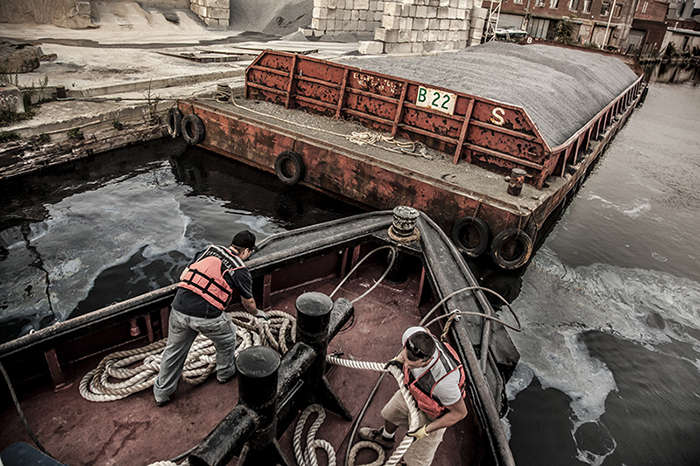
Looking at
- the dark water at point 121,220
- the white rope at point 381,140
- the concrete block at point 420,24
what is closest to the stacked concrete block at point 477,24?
the concrete block at point 420,24

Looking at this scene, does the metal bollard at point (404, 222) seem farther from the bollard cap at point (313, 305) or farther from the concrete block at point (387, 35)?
the concrete block at point (387, 35)

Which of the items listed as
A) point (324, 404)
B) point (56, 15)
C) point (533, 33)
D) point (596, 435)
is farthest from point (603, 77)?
point (533, 33)

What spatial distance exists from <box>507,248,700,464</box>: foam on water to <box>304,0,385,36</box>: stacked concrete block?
20.1 m

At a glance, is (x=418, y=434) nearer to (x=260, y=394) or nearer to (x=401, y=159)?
(x=260, y=394)

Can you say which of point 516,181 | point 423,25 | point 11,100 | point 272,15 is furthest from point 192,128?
point 272,15

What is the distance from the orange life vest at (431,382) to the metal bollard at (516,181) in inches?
203

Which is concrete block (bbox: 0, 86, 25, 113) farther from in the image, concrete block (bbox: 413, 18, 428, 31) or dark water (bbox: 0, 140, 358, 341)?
concrete block (bbox: 413, 18, 428, 31)

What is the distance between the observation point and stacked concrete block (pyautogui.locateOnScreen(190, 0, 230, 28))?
2575 cm

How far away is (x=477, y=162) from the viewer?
8.44 m

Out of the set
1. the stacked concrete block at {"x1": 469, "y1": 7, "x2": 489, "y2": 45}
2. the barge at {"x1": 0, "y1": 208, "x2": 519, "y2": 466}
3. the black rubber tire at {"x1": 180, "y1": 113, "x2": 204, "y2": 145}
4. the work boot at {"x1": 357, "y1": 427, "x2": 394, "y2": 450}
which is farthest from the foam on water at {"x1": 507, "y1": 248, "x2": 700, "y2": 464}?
the stacked concrete block at {"x1": 469, "y1": 7, "x2": 489, "y2": 45}

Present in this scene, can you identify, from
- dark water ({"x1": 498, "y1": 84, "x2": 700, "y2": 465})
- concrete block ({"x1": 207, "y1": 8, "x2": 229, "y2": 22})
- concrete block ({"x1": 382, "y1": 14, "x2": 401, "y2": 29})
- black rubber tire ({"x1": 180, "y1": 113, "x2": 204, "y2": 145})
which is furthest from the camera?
concrete block ({"x1": 207, "y1": 8, "x2": 229, "y2": 22})

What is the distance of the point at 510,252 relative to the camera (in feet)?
23.8

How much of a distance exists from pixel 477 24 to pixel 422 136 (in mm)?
18833

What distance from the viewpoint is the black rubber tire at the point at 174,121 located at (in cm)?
1101
